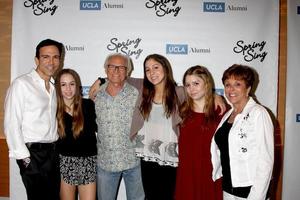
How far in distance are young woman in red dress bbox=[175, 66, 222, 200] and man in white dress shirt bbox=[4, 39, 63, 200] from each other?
1.05m

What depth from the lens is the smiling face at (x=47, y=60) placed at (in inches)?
87.0

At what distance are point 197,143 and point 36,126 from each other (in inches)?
49.5

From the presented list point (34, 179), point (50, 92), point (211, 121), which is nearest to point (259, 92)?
point (211, 121)

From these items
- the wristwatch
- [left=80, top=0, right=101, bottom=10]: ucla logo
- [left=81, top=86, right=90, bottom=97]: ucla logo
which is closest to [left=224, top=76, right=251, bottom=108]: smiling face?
the wristwatch

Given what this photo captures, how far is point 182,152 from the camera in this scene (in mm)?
2080

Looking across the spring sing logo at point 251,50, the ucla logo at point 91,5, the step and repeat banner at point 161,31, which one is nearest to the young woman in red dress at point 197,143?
the step and repeat banner at point 161,31

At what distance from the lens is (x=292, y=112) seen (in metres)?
3.10

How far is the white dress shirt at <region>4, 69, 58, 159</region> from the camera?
2.05 m

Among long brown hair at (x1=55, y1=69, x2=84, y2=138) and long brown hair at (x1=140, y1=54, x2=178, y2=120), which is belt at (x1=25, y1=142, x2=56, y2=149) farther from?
long brown hair at (x1=140, y1=54, x2=178, y2=120)

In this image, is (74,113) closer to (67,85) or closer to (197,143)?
(67,85)

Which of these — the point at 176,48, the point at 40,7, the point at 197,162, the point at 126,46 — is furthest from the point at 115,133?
the point at 40,7

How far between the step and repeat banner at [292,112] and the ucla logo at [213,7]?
74 cm

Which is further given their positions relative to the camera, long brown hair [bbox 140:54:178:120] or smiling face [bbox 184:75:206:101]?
long brown hair [bbox 140:54:178:120]

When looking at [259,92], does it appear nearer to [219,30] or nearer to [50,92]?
[219,30]
